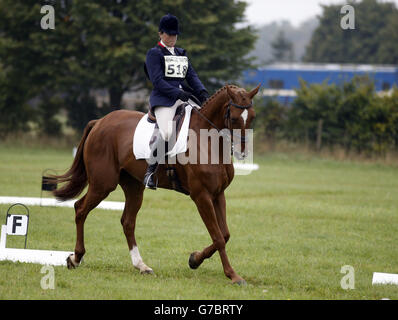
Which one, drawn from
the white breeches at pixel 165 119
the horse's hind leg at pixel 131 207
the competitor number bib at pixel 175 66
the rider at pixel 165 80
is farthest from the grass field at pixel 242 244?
the competitor number bib at pixel 175 66

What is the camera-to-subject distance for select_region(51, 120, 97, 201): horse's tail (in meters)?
8.37

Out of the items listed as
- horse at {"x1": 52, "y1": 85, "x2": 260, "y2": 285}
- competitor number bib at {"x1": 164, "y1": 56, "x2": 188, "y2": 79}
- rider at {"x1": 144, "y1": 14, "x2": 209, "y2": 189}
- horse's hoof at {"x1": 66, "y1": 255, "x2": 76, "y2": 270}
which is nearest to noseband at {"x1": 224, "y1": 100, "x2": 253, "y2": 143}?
horse at {"x1": 52, "y1": 85, "x2": 260, "y2": 285}

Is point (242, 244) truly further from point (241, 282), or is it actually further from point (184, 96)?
point (184, 96)

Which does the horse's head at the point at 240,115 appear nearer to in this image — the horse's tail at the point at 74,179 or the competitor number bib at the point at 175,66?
the competitor number bib at the point at 175,66

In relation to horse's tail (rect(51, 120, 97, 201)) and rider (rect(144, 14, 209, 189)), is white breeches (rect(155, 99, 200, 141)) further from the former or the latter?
horse's tail (rect(51, 120, 97, 201))

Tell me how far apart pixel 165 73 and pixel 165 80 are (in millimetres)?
98

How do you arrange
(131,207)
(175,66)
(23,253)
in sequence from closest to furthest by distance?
(175,66) < (23,253) < (131,207)

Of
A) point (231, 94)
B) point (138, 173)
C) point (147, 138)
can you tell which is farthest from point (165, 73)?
point (138, 173)

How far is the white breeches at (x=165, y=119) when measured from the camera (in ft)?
24.3

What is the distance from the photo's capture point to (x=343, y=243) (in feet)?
33.6

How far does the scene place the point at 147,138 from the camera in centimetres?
762

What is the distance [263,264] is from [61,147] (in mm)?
24306

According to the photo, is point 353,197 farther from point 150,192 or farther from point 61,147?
point 61,147
